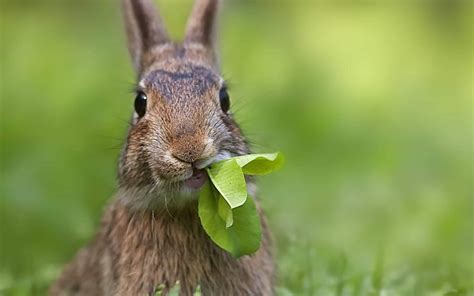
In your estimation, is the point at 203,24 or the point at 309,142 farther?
the point at 309,142

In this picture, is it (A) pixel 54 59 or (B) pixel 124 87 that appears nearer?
(B) pixel 124 87

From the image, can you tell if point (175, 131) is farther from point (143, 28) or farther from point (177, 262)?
point (143, 28)

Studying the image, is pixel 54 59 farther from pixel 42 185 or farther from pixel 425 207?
pixel 425 207

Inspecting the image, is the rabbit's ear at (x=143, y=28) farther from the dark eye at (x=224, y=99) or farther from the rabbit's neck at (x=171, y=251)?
the rabbit's neck at (x=171, y=251)

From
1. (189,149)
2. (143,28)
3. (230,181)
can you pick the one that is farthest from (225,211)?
(143,28)

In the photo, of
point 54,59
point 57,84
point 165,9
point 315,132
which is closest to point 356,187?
point 315,132

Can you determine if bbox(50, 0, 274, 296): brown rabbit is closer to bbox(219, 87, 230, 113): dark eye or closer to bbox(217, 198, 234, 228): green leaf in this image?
bbox(219, 87, 230, 113): dark eye
